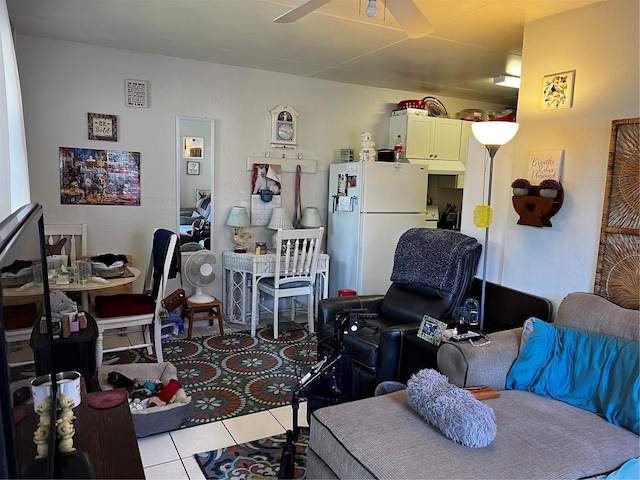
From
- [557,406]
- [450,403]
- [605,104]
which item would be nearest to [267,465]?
[450,403]

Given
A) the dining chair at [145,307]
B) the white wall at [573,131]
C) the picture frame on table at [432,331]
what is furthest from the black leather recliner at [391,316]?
the dining chair at [145,307]

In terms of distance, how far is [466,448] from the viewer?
63.1 inches

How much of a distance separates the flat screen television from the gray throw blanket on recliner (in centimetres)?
234

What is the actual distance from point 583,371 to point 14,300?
2.15 metres

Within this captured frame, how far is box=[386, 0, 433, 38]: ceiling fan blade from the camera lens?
2.00 metres

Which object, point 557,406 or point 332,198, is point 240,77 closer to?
point 332,198

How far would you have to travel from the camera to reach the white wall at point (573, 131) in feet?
7.67

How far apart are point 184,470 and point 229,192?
8.93ft

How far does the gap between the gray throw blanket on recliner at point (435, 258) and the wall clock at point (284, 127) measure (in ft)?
5.83

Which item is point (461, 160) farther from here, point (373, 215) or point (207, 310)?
point (207, 310)

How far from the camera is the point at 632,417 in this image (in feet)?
A: 5.87

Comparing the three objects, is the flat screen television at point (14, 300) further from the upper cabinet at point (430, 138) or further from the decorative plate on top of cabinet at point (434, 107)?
the decorative plate on top of cabinet at point (434, 107)

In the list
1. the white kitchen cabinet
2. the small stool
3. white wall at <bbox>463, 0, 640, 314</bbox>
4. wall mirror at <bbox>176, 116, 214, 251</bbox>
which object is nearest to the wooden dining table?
the small stool

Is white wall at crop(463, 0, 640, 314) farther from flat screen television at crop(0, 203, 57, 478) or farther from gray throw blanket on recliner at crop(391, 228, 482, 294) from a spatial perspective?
flat screen television at crop(0, 203, 57, 478)
